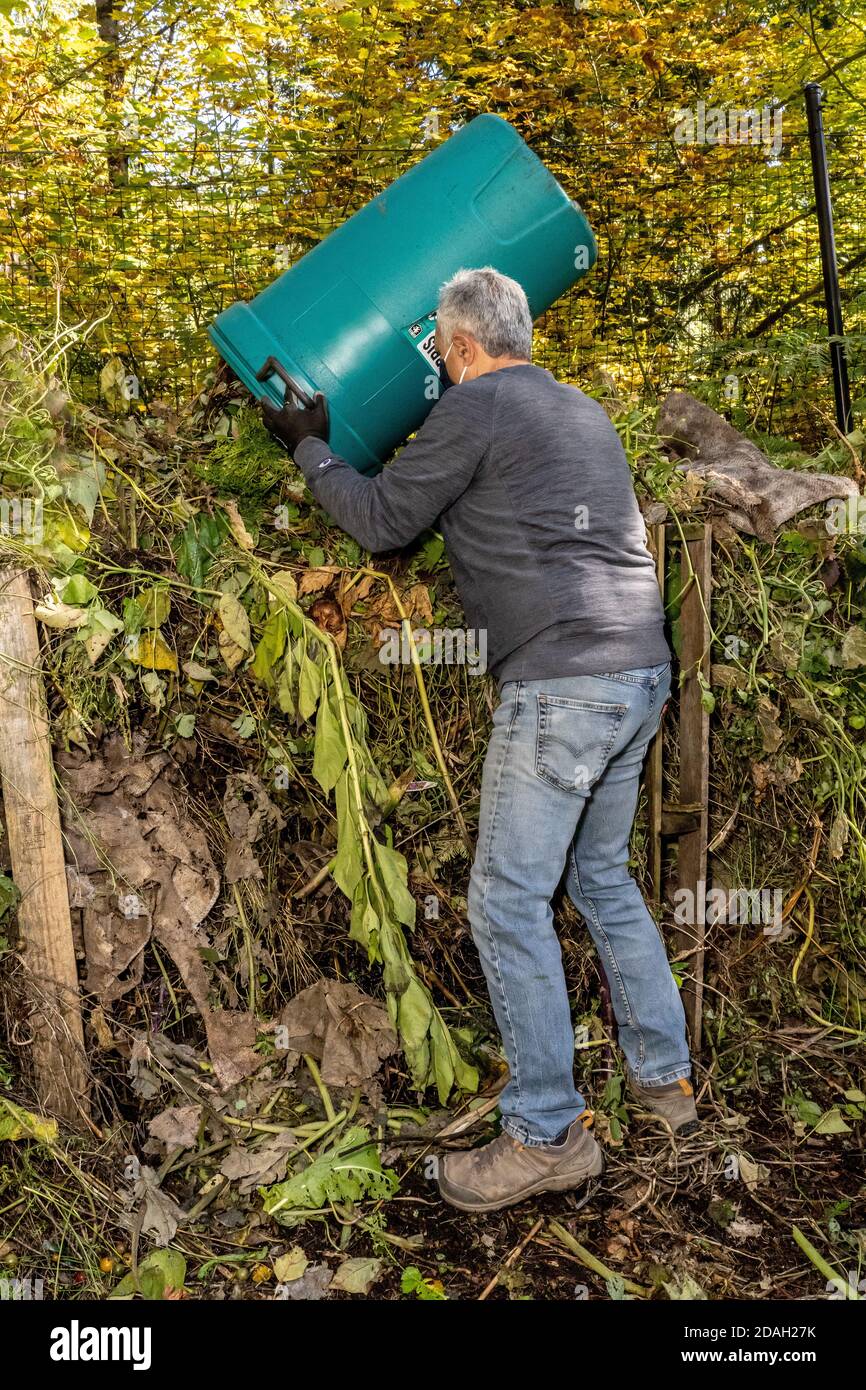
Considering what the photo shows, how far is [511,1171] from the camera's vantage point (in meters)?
2.27

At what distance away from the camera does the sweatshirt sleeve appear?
87.6 inches

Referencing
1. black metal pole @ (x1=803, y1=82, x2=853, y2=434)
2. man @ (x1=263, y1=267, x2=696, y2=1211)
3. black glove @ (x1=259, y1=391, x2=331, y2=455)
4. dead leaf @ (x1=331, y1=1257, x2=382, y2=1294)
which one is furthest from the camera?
black metal pole @ (x1=803, y1=82, x2=853, y2=434)

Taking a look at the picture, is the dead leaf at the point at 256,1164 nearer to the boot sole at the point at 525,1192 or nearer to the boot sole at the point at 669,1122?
the boot sole at the point at 525,1192

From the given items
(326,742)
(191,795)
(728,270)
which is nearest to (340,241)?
(326,742)

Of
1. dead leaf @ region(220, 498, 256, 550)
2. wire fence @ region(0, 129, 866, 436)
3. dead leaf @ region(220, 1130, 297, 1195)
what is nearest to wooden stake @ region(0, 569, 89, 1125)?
dead leaf @ region(220, 1130, 297, 1195)

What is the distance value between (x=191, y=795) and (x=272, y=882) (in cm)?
31

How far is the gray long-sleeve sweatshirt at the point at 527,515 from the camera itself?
2221 millimetres

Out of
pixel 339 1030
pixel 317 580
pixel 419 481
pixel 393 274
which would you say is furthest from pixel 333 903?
pixel 393 274

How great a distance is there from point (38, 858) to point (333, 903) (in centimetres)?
75

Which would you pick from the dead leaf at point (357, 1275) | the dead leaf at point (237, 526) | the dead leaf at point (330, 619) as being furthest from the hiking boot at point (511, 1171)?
the dead leaf at point (237, 526)

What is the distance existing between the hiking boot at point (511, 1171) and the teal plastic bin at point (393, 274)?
5.76ft

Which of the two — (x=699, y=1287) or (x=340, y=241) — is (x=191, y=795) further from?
(x=699, y=1287)

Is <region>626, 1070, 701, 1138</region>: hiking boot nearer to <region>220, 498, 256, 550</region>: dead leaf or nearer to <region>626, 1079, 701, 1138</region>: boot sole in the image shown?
<region>626, 1079, 701, 1138</region>: boot sole

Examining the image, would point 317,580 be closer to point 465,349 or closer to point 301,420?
point 301,420
